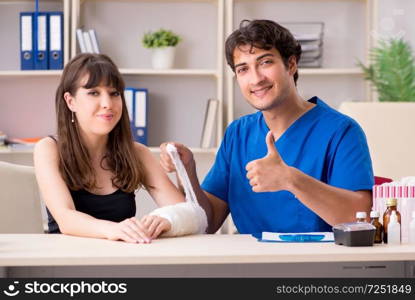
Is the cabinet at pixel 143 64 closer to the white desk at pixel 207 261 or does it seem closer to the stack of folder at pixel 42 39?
the stack of folder at pixel 42 39

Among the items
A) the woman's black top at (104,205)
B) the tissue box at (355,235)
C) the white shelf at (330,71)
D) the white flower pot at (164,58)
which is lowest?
the woman's black top at (104,205)

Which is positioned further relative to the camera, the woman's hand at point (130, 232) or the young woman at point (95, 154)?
the young woman at point (95, 154)

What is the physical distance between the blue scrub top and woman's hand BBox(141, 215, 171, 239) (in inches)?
17.9

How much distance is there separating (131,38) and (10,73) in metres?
0.72

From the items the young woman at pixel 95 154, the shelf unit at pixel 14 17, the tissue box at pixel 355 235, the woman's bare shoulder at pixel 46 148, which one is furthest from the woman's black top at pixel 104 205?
the shelf unit at pixel 14 17

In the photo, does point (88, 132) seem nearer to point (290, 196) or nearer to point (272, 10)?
point (290, 196)

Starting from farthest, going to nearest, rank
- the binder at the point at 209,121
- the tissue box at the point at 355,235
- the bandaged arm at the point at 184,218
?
the binder at the point at 209,121 → the bandaged arm at the point at 184,218 → the tissue box at the point at 355,235

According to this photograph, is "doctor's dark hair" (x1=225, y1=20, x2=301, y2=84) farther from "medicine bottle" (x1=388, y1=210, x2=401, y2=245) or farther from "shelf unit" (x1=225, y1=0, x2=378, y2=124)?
"shelf unit" (x1=225, y1=0, x2=378, y2=124)

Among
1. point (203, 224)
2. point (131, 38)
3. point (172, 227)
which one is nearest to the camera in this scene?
point (172, 227)

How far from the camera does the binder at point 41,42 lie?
159 inches

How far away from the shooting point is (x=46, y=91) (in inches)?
170

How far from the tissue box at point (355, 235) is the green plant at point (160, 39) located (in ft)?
8.93

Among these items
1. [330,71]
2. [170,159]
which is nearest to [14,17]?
[330,71]

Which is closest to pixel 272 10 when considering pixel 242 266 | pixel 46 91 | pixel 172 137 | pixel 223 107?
pixel 223 107
